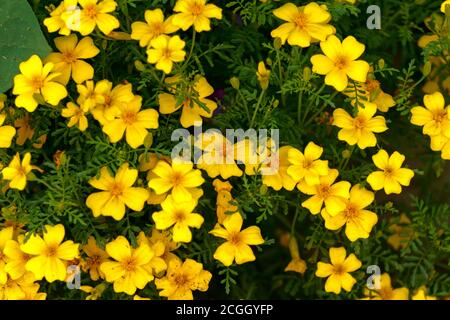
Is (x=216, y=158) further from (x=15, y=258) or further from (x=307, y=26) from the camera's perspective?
(x=15, y=258)

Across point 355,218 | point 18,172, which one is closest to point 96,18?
point 18,172

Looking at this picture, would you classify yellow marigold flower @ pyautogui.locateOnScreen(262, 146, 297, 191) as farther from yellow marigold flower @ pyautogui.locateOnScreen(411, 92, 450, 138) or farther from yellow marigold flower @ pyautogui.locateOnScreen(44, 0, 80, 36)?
yellow marigold flower @ pyautogui.locateOnScreen(44, 0, 80, 36)

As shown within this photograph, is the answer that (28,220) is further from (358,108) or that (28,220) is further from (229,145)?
(358,108)

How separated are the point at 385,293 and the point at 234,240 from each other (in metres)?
0.38

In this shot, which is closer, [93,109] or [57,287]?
[93,109]

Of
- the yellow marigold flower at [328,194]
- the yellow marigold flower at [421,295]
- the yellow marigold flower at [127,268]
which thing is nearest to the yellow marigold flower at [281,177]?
the yellow marigold flower at [328,194]

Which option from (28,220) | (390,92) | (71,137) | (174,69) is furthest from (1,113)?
(390,92)

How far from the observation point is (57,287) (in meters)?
1.44

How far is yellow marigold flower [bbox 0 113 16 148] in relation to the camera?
119 cm

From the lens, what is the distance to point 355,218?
1.25m

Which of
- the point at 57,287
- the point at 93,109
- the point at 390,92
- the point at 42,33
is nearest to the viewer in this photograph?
the point at 93,109

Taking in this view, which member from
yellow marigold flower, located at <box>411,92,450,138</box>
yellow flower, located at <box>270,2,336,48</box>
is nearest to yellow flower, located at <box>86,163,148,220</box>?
yellow flower, located at <box>270,2,336,48</box>

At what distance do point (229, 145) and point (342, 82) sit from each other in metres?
0.22
